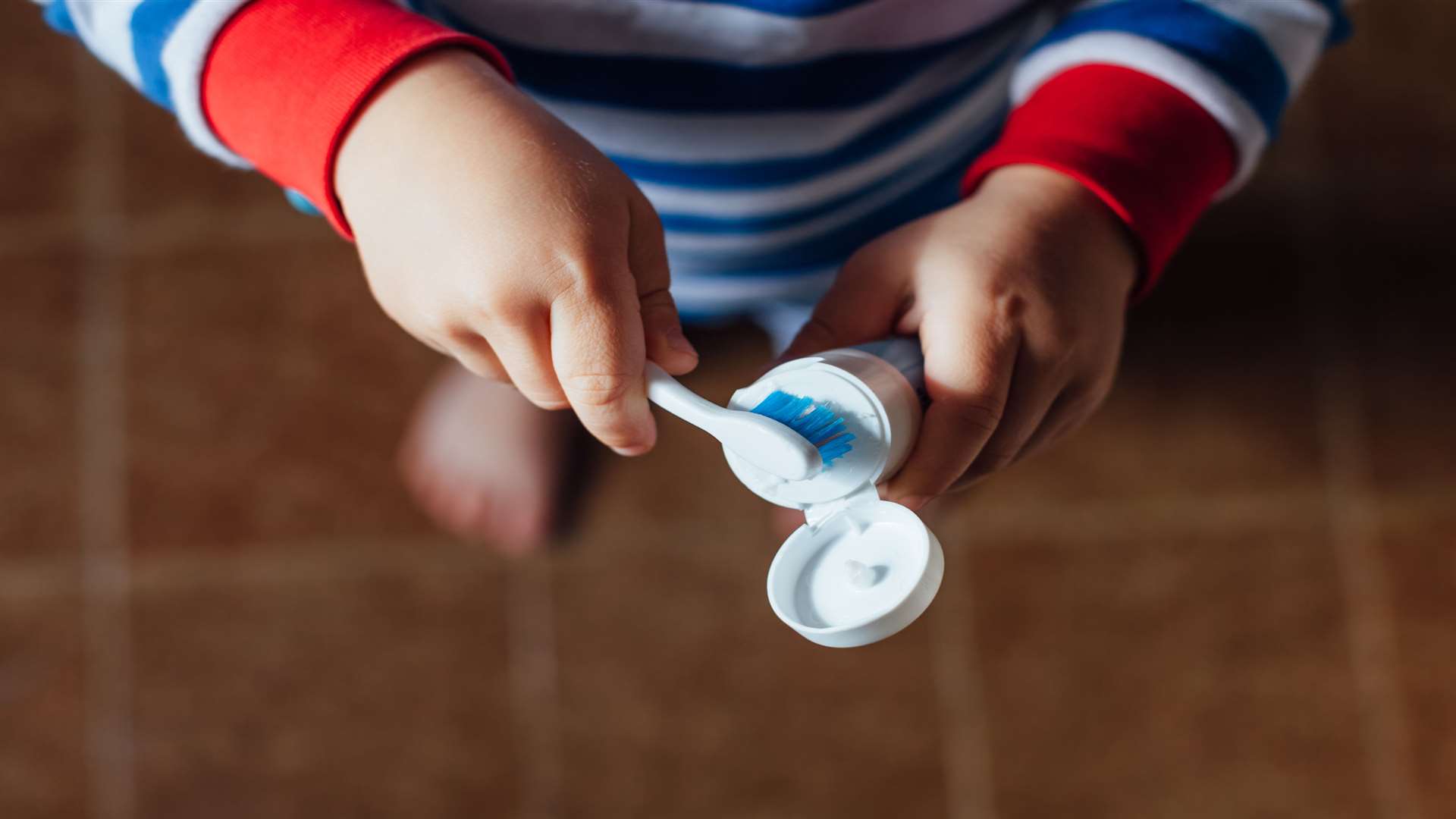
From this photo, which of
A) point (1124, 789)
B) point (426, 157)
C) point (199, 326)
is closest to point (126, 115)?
point (199, 326)

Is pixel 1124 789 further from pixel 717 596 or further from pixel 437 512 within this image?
pixel 437 512

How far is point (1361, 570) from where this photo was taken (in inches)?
33.6

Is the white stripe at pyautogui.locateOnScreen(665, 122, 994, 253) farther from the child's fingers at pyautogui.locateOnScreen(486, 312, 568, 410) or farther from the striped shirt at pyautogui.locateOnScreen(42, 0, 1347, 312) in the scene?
the child's fingers at pyautogui.locateOnScreen(486, 312, 568, 410)

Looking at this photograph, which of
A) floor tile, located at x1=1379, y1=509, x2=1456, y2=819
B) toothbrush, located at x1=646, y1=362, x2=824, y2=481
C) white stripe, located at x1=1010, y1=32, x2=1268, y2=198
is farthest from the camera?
floor tile, located at x1=1379, y1=509, x2=1456, y2=819

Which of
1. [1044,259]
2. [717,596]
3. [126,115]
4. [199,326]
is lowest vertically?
[717,596]

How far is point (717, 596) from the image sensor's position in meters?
0.86

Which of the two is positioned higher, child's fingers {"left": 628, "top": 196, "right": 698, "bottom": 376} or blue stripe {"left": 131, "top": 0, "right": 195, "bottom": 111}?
blue stripe {"left": 131, "top": 0, "right": 195, "bottom": 111}

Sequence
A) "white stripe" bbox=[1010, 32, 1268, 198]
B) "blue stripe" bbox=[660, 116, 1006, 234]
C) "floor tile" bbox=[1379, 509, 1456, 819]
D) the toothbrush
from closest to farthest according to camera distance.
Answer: the toothbrush → "white stripe" bbox=[1010, 32, 1268, 198] → "blue stripe" bbox=[660, 116, 1006, 234] → "floor tile" bbox=[1379, 509, 1456, 819]

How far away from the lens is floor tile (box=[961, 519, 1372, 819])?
844mm

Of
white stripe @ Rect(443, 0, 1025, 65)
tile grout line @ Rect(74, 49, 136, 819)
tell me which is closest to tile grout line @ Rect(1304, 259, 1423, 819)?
white stripe @ Rect(443, 0, 1025, 65)

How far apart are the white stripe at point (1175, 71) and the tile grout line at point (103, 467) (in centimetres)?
74

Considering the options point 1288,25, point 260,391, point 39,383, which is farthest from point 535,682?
point 1288,25

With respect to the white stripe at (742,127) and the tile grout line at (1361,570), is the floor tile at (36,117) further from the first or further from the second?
the tile grout line at (1361,570)

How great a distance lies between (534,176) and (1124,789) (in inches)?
28.6
